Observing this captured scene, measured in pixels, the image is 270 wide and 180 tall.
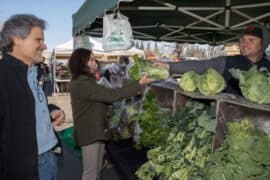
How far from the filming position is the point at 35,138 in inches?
94.2

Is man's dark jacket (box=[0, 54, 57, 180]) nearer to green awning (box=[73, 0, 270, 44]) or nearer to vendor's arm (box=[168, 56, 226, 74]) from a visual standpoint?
green awning (box=[73, 0, 270, 44])

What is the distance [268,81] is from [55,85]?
19.0m

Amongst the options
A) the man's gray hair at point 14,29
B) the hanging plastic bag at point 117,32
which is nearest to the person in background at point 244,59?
the hanging plastic bag at point 117,32

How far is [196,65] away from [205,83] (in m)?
0.69

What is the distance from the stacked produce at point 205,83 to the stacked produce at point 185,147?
8.2 inches

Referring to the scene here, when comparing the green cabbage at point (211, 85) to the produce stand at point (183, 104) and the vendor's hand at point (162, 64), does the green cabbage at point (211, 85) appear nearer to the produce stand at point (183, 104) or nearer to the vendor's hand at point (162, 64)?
the produce stand at point (183, 104)

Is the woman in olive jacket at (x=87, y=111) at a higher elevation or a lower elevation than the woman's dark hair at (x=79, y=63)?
lower

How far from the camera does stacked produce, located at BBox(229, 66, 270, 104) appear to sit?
2.22 metres

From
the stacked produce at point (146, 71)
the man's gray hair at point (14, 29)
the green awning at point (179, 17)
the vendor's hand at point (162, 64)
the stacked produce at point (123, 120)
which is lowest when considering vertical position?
the stacked produce at point (123, 120)

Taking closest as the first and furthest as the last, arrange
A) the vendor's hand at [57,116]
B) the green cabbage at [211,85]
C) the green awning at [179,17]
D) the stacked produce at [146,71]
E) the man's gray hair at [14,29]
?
the man's gray hair at [14,29] < the green cabbage at [211,85] < the vendor's hand at [57,116] < the stacked produce at [146,71] < the green awning at [179,17]

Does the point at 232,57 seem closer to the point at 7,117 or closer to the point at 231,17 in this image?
the point at 7,117

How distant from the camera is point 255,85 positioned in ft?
7.51

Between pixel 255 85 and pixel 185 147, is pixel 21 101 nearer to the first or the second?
pixel 185 147

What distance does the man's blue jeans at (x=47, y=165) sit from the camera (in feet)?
8.63
